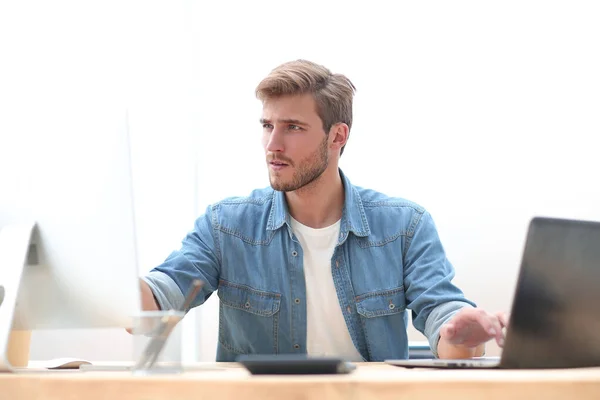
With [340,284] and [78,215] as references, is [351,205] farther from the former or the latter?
[78,215]

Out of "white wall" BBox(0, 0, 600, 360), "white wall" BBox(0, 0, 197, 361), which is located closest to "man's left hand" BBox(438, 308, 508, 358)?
"white wall" BBox(0, 0, 197, 361)

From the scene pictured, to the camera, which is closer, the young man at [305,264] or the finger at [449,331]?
the finger at [449,331]

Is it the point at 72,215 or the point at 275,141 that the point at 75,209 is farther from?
the point at 275,141

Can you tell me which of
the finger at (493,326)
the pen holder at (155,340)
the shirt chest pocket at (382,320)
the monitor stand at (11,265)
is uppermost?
the monitor stand at (11,265)

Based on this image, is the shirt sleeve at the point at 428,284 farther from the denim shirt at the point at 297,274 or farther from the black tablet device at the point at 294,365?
the black tablet device at the point at 294,365

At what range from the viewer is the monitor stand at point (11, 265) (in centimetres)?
105

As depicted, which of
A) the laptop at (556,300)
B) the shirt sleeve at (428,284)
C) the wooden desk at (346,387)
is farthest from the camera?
the shirt sleeve at (428,284)

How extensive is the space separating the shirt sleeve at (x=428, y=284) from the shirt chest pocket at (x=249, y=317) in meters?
0.33

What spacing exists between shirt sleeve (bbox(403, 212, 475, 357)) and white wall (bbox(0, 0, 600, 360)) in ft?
2.69

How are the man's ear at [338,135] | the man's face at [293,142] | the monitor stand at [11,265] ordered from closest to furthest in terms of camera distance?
the monitor stand at [11,265] < the man's face at [293,142] < the man's ear at [338,135]

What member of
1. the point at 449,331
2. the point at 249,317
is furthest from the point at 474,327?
the point at 249,317

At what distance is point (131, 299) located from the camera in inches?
42.4

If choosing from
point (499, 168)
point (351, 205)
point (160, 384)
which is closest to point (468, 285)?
point (499, 168)

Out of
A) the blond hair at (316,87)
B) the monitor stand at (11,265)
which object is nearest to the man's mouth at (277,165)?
the blond hair at (316,87)
